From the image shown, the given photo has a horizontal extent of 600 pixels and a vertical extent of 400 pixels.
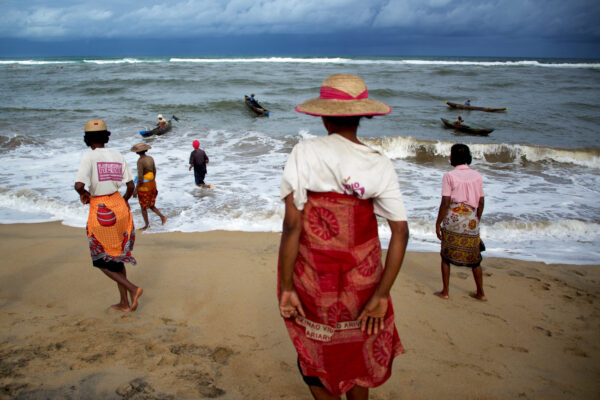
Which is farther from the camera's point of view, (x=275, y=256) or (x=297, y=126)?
(x=297, y=126)

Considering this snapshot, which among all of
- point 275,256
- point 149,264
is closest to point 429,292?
point 275,256

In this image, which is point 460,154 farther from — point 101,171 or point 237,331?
point 101,171

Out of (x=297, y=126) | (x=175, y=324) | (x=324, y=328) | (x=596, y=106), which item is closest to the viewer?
(x=324, y=328)

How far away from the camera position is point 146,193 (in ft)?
22.0

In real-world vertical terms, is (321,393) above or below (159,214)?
above

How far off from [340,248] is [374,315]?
358 millimetres

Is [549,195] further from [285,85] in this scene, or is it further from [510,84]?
[510,84]

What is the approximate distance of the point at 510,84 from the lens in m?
30.0

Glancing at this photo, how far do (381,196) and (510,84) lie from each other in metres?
34.0

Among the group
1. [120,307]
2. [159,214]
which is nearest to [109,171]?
[120,307]

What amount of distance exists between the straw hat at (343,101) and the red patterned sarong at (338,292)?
1.18 ft

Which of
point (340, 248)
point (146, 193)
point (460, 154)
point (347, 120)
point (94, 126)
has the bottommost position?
point (146, 193)

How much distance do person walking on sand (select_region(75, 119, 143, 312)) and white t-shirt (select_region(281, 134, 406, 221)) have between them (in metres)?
2.24

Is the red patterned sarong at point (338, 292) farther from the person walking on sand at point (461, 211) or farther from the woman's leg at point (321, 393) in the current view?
the person walking on sand at point (461, 211)
